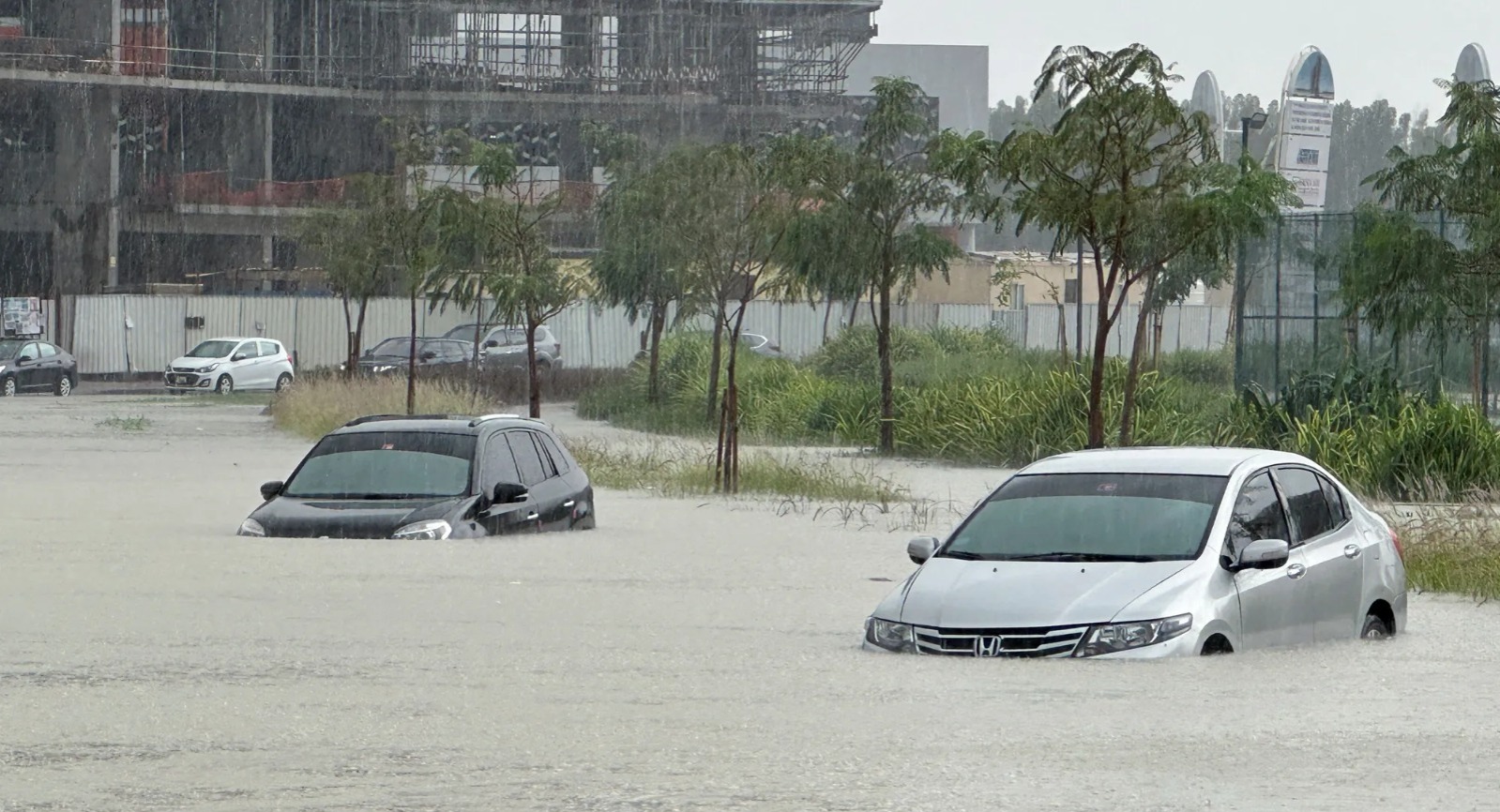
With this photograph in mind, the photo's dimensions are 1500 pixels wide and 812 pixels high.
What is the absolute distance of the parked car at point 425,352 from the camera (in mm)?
50156

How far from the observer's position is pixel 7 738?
8.03 m

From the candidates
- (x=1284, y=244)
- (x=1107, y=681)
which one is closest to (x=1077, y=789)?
(x=1107, y=681)

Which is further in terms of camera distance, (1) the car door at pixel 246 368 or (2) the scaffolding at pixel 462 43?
(2) the scaffolding at pixel 462 43

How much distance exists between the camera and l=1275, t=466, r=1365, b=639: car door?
10.4 meters

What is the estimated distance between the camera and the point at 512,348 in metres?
53.2

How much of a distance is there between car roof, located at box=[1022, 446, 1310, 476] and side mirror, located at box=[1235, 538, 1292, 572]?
0.68m

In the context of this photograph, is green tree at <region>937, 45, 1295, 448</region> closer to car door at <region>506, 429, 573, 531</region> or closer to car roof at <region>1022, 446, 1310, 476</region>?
car door at <region>506, 429, 573, 531</region>

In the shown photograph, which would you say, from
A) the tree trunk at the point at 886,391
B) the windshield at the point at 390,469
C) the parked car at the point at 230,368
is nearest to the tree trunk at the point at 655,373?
the tree trunk at the point at 886,391

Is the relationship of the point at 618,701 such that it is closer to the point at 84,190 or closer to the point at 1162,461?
the point at 1162,461

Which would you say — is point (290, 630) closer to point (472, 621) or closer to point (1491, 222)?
point (472, 621)

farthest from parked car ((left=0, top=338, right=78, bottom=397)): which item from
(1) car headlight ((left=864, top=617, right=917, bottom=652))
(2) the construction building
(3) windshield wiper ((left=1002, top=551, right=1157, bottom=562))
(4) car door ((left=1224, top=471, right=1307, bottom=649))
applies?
(4) car door ((left=1224, top=471, right=1307, bottom=649))

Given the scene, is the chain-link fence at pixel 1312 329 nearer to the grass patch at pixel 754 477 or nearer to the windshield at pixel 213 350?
the grass patch at pixel 754 477

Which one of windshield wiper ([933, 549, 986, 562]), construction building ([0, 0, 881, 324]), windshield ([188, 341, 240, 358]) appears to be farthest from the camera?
construction building ([0, 0, 881, 324])

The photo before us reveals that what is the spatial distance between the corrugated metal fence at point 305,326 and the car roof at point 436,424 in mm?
38477
